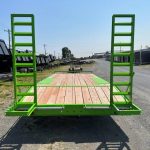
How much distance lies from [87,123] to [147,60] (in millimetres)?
76653

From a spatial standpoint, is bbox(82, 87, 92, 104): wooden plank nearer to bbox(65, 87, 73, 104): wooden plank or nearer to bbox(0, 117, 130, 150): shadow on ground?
bbox(65, 87, 73, 104): wooden plank

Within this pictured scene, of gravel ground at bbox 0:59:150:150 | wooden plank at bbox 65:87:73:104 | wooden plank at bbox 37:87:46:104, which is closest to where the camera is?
Answer: gravel ground at bbox 0:59:150:150

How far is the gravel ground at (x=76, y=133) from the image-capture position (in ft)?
19.8

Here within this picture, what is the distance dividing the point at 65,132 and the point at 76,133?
27 centimetres

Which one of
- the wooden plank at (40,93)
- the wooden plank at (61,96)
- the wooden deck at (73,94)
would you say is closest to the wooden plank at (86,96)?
the wooden deck at (73,94)

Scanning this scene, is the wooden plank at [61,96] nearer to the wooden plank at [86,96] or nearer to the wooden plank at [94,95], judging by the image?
the wooden plank at [86,96]

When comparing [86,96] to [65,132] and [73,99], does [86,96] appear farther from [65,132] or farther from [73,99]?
[65,132]

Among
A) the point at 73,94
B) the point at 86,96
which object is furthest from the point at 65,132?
the point at 73,94

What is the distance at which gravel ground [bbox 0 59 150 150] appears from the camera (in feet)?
19.8

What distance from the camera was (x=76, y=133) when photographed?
22.7ft

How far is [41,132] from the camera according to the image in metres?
7.04

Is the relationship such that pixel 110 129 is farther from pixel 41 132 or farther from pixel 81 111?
pixel 41 132

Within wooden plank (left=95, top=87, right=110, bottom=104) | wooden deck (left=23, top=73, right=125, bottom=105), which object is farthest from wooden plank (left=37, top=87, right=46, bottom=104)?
wooden plank (left=95, top=87, right=110, bottom=104)

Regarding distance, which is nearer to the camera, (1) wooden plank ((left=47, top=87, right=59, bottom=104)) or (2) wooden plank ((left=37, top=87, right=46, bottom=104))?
(1) wooden plank ((left=47, top=87, right=59, bottom=104))
